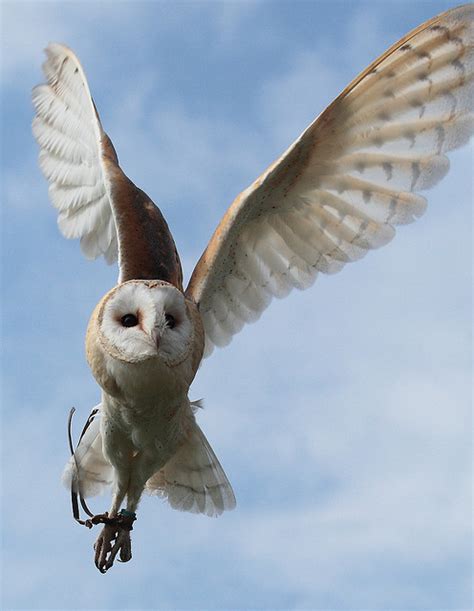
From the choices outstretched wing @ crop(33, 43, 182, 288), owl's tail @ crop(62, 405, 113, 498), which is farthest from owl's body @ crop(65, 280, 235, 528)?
outstretched wing @ crop(33, 43, 182, 288)

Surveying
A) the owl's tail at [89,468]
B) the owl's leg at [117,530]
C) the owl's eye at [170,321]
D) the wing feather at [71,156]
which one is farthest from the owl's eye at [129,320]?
the wing feather at [71,156]

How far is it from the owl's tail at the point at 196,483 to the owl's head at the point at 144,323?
111cm

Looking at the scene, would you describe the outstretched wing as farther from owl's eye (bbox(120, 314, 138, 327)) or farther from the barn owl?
owl's eye (bbox(120, 314, 138, 327))

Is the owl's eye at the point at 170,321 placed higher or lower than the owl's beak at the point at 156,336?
higher

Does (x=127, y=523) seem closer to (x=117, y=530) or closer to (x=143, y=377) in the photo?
(x=117, y=530)

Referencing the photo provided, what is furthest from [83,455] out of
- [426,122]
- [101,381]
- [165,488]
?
[426,122]

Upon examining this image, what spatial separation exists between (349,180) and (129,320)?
1901mm

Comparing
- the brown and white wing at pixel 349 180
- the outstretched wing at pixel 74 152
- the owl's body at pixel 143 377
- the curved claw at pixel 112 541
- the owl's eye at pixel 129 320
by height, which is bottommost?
the curved claw at pixel 112 541

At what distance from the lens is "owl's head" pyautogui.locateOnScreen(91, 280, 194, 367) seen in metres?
6.71

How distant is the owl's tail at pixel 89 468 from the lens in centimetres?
792

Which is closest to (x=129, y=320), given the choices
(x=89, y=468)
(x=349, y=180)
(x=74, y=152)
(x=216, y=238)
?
(x=216, y=238)

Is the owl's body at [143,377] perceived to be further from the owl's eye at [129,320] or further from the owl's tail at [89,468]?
the owl's tail at [89,468]

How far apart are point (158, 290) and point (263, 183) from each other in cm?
113

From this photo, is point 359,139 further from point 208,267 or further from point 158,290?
point 158,290
